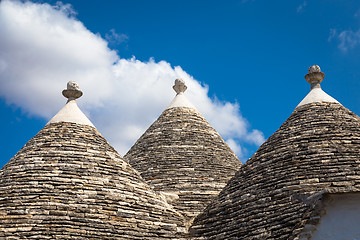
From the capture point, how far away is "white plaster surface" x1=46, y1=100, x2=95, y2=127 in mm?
11812

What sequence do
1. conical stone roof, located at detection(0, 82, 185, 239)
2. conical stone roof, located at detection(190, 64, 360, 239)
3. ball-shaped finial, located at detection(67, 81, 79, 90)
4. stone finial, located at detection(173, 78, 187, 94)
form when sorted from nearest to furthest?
conical stone roof, located at detection(190, 64, 360, 239)
conical stone roof, located at detection(0, 82, 185, 239)
ball-shaped finial, located at detection(67, 81, 79, 90)
stone finial, located at detection(173, 78, 187, 94)

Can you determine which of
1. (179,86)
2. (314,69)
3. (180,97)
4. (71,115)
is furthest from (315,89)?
(71,115)

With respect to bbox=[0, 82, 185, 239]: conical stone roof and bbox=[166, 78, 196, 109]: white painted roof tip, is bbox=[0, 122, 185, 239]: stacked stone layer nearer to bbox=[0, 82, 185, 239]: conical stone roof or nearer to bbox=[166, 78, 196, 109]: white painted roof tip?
bbox=[0, 82, 185, 239]: conical stone roof

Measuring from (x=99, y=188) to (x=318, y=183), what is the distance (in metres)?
3.86

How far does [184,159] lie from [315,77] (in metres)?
3.62

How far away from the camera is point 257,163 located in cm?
1052

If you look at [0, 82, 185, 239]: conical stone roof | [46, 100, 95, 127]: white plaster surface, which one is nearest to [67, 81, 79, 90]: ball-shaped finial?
[46, 100, 95, 127]: white plaster surface

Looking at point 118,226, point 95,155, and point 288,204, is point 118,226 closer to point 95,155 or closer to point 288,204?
point 95,155

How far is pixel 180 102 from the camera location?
15.2 meters

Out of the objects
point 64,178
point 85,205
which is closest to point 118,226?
point 85,205

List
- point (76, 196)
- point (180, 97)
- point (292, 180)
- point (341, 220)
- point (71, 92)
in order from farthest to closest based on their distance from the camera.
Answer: point (180, 97), point (71, 92), point (76, 196), point (292, 180), point (341, 220)

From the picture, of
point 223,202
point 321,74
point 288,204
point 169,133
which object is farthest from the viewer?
point 169,133

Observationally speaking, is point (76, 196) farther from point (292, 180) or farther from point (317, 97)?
point (317, 97)

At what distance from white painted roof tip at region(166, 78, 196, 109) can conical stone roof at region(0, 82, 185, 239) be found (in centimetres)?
397
